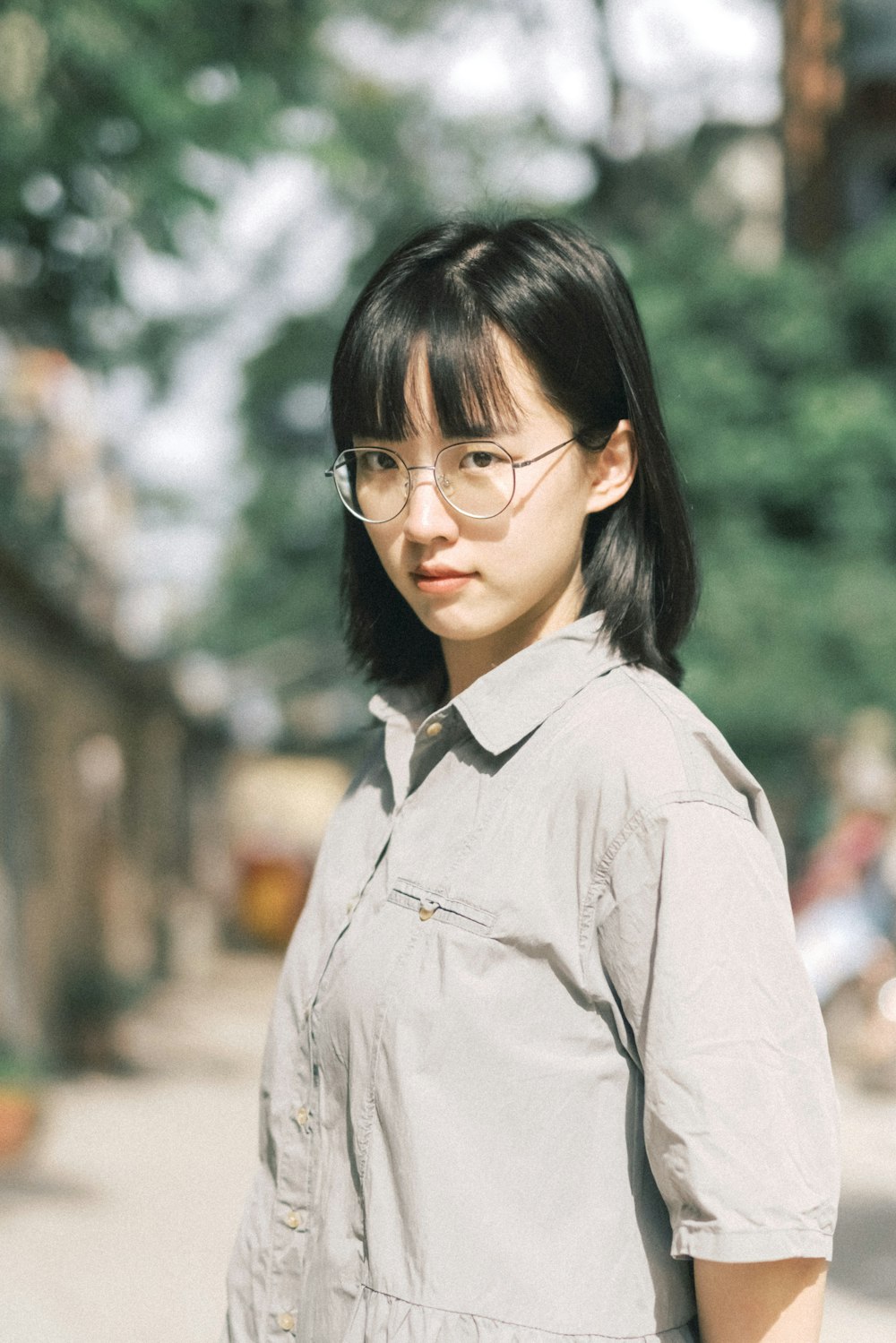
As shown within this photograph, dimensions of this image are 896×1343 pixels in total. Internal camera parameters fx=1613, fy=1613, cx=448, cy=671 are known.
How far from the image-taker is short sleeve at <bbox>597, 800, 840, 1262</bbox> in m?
1.18

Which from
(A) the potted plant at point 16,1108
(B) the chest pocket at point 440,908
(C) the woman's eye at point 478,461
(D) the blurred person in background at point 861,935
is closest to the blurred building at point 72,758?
(A) the potted plant at point 16,1108

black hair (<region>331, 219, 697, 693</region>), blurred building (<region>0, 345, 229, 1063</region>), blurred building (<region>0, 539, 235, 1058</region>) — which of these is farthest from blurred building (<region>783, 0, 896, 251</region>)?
black hair (<region>331, 219, 697, 693</region>)

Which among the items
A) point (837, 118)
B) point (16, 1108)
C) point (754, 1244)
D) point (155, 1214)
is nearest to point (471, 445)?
point (754, 1244)

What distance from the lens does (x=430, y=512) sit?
1447 mm

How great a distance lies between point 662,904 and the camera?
1.22 metres

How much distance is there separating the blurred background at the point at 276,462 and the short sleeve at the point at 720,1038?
1.01m

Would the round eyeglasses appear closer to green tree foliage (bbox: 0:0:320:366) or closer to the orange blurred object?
green tree foliage (bbox: 0:0:320:366)

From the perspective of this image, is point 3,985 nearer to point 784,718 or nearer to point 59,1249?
point 59,1249

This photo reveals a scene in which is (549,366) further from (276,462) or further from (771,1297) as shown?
(276,462)

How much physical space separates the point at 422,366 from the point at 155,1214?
5.82 meters

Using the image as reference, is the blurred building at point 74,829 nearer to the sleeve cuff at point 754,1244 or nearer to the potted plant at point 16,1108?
the potted plant at point 16,1108

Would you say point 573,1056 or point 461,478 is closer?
point 573,1056

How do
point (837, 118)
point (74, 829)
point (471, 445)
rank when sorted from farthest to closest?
point (837, 118) < point (74, 829) < point (471, 445)

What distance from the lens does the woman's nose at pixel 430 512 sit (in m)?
1.45
